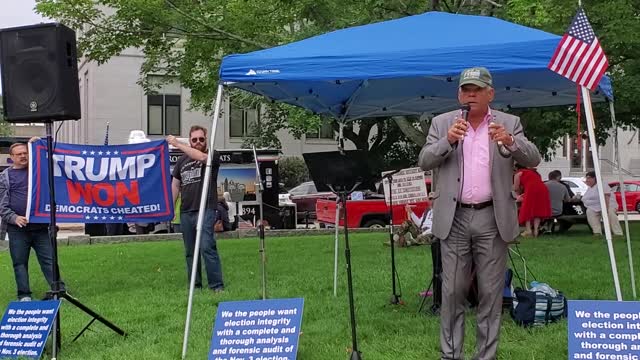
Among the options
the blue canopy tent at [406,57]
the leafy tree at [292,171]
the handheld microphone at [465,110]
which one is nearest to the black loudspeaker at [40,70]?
the blue canopy tent at [406,57]

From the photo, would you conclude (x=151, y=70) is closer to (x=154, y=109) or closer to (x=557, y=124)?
(x=557, y=124)

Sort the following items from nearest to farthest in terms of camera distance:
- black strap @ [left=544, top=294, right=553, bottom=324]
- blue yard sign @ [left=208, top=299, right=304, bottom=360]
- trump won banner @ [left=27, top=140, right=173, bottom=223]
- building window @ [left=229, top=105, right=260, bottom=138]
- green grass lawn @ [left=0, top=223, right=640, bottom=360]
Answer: blue yard sign @ [left=208, top=299, right=304, bottom=360]
green grass lawn @ [left=0, top=223, right=640, bottom=360]
black strap @ [left=544, top=294, right=553, bottom=324]
trump won banner @ [left=27, top=140, right=173, bottom=223]
building window @ [left=229, top=105, right=260, bottom=138]

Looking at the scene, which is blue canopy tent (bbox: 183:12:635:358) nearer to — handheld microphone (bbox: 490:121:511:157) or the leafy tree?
handheld microphone (bbox: 490:121:511:157)

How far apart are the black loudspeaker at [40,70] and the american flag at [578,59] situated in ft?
12.2

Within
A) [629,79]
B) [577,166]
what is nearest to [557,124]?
[629,79]

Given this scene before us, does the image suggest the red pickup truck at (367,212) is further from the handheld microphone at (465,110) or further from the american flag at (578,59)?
the handheld microphone at (465,110)

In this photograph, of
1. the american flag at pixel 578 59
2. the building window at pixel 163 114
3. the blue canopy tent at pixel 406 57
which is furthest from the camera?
the building window at pixel 163 114

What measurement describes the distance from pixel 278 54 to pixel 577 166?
39.9 metres

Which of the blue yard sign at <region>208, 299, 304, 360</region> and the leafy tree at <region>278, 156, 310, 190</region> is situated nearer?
the blue yard sign at <region>208, 299, 304, 360</region>

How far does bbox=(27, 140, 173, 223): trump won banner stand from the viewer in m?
6.89

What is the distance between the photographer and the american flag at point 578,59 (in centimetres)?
485

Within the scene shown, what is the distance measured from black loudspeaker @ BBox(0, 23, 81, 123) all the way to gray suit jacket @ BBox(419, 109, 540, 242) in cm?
293

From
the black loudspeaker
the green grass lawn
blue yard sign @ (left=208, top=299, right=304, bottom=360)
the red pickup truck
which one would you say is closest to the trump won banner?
the green grass lawn

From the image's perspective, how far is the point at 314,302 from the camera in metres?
7.20
